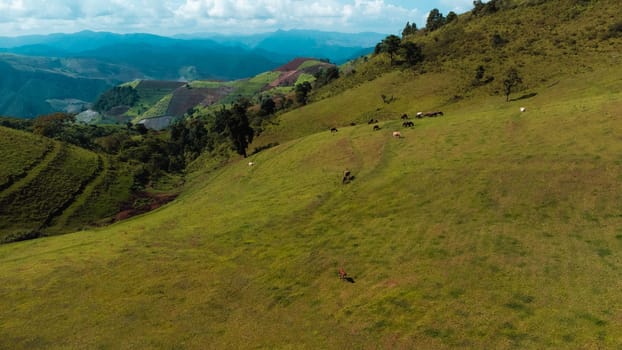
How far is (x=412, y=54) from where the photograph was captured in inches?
4931

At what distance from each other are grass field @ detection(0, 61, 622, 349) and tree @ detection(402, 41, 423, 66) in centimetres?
8040

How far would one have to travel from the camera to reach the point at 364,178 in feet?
147

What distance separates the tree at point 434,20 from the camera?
162 m

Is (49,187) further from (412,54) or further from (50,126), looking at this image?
(50,126)

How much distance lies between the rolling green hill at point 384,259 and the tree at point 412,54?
250ft

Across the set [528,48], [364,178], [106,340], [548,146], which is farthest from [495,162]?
[528,48]

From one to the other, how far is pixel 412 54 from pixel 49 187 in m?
111

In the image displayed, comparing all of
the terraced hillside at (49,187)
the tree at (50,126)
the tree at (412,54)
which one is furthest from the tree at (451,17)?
the tree at (50,126)

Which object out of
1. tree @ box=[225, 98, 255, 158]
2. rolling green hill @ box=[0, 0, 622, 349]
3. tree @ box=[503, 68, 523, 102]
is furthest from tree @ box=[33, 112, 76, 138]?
tree @ box=[503, 68, 523, 102]

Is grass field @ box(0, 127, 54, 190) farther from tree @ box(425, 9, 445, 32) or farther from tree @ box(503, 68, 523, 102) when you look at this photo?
tree @ box(425, 9, 445, 32)

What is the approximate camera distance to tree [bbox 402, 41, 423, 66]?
125m

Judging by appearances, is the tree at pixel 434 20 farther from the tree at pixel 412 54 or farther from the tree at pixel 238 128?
the tree at pixel 238 128

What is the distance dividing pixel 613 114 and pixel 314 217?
3666cm

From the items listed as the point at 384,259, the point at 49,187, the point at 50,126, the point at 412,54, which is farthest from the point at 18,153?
the point at 412,54
